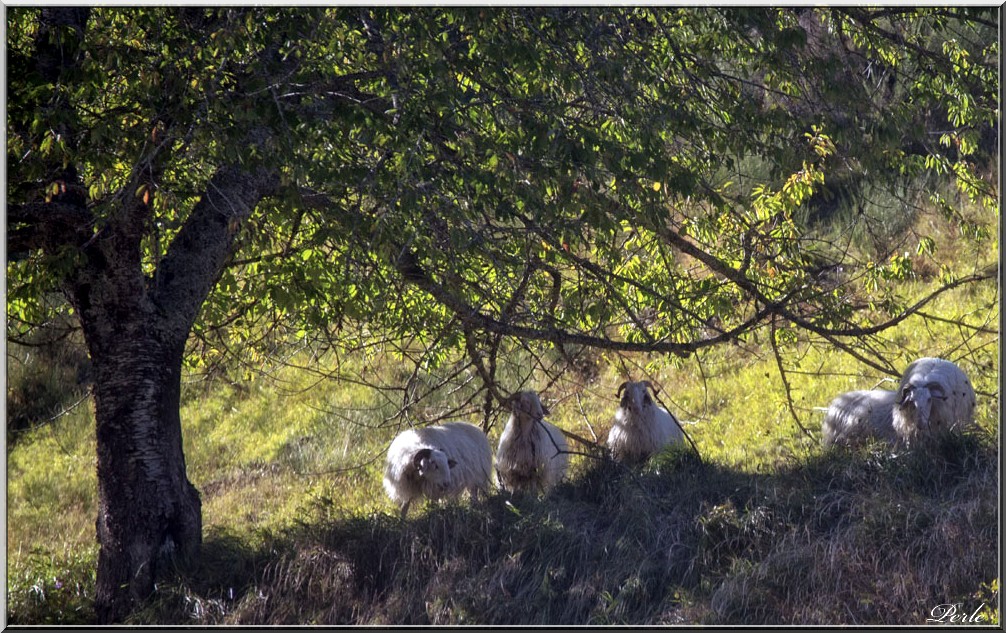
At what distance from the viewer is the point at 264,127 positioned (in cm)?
562

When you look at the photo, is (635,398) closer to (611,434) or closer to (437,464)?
(611,434)

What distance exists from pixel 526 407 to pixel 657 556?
2.39 meters

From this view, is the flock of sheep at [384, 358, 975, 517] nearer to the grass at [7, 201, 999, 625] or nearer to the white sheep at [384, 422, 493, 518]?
the white sheep at [384, 422, 493, 518]

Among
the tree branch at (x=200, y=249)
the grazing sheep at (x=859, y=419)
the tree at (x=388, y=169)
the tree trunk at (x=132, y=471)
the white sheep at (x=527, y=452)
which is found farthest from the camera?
the white sheep at (x=527, y=452)

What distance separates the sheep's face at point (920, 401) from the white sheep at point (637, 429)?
1872 mm

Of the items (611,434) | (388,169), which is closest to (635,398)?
(611,434)

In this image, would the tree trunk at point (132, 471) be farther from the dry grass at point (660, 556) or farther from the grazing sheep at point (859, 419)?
the grazing sheep at point (859, 419)

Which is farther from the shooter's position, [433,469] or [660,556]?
[433,469]

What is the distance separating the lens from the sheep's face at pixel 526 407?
8.27 m

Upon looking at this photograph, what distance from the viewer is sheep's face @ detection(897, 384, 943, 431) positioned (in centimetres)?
730

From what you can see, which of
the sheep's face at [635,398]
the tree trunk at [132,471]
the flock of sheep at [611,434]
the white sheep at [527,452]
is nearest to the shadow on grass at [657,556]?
the tree trunk at [132,471]

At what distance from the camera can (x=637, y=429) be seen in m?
8.61

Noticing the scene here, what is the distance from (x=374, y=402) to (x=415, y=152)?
947 cm

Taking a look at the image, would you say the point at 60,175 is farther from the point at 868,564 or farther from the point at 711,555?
the point at 868,564
